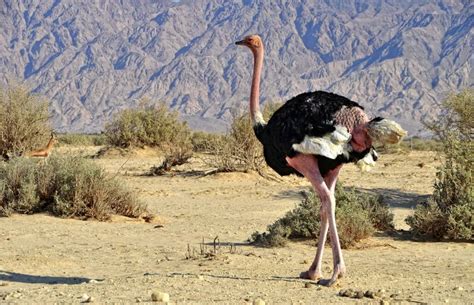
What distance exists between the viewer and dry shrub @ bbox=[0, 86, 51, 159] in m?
21.0

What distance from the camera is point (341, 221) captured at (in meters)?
10.6

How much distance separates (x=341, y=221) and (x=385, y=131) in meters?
3.24

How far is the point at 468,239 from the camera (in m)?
11.0

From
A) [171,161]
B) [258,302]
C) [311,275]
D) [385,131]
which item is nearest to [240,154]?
[171,161]

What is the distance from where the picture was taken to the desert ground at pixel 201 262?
732cm

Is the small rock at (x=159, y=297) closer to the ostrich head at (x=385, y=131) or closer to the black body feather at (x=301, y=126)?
the black body feather at (x=301, y=126)

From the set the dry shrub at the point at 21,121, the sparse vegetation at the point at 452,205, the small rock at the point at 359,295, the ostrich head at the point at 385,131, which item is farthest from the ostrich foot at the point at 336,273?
the dry shrub at the point at 21,121

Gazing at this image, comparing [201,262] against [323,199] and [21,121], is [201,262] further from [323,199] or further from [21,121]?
[21,121]

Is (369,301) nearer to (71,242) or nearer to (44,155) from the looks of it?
(71,242)

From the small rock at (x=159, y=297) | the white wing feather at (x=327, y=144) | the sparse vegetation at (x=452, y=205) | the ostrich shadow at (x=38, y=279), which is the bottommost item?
the ostrich shadow at (x=38, y=279)

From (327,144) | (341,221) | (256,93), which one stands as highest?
(256,93)

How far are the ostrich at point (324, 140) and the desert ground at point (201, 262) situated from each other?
724 millimetres

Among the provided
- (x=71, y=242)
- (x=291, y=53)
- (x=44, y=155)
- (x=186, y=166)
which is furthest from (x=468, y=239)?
(x=291, y=53)

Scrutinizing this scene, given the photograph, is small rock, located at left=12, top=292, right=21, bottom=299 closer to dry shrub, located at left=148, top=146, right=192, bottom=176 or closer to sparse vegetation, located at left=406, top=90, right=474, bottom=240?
sparse vegetation, located at left=406, top=90, right=474, bottom=240
